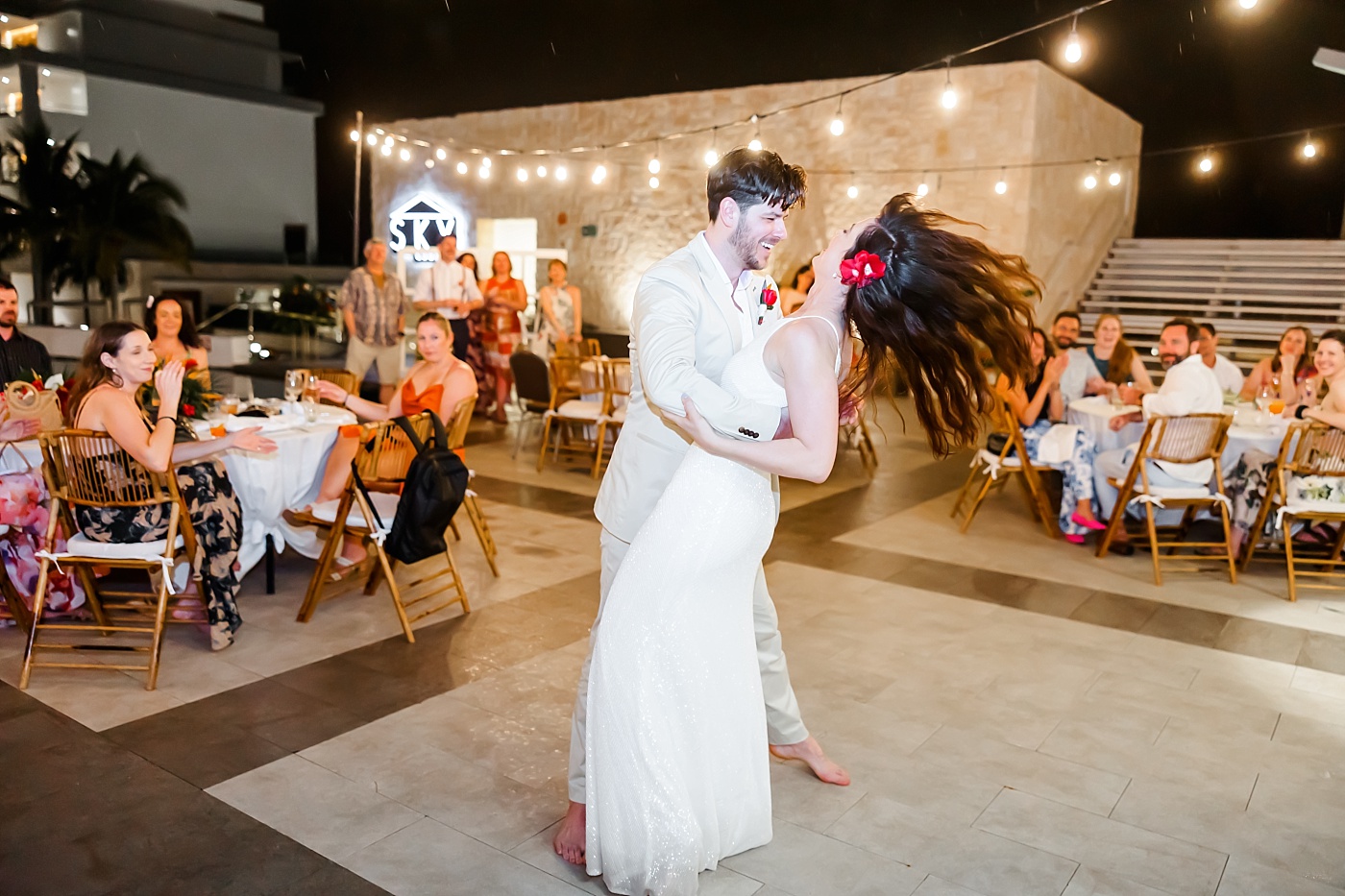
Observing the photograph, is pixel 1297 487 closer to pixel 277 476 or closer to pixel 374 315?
pixel 277 476

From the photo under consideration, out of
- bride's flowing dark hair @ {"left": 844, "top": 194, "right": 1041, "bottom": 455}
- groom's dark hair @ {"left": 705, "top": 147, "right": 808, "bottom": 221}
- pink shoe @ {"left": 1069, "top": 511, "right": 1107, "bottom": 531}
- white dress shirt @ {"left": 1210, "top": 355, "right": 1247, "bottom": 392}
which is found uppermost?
groom's dark hair @ {"left": 705, "top": 147, "right": 808, "bottom": 221}

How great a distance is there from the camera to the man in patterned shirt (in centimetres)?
805

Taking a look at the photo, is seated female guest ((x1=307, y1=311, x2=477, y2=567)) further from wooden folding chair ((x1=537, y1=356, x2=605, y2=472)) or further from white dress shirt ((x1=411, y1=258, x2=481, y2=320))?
white dress shirt ((x1=411, y1=258, x2=481, y2=320))

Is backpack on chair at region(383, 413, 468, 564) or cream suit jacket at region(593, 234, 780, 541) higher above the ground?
cream suit jacket at region(593, 234, 780, 541)

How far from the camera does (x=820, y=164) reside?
44.8 feet

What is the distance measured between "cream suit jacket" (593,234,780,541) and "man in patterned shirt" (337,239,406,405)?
582cm

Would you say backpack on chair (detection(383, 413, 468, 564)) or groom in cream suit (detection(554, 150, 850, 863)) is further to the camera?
backpack on chair (detection(383, 413, 468, 564))

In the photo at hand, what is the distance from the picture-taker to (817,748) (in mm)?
2975

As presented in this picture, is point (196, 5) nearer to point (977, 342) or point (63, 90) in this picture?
point (63, 90)

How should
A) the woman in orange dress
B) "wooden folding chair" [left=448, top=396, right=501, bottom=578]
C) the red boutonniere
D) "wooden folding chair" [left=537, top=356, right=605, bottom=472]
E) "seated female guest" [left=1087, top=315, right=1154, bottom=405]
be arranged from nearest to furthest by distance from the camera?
1. the red boutonniere
2. "wooden folding chair" [left=448, top=396, right=501, bottom=578]
3. "seated female guest" [left=1087, top=315, right=1154, bottom=405]
4. "wooden folding chair" [left=537, top=356, right=605, bottom=472]
5. the woman in orange dress

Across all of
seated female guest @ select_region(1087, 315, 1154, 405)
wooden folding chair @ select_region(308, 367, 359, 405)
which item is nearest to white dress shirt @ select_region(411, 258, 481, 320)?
wooden folding chair @ select_region(308, 367, 359, 405)

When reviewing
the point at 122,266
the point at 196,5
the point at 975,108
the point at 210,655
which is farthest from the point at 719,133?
the point at 210,655

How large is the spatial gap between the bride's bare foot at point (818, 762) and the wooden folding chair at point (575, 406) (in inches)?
183

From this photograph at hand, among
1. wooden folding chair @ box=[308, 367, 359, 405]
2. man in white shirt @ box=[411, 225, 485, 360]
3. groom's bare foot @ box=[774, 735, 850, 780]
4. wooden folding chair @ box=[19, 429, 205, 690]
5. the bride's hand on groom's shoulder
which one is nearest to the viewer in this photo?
the bride's hand on groom's shoulder
